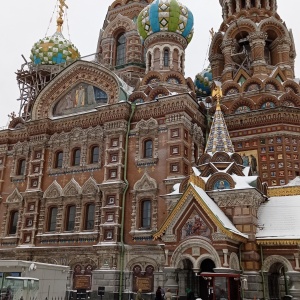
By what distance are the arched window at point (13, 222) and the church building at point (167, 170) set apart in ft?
0.19

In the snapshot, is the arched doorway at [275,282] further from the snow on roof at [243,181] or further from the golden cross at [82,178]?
the golden cross at [82,178]

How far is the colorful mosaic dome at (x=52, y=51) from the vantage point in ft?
85.9

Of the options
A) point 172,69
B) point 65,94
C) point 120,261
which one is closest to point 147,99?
point 172,69

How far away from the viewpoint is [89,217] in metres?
18.1

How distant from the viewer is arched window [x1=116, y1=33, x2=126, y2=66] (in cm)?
2567

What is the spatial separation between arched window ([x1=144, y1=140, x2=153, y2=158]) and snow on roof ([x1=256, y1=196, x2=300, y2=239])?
5334 mm

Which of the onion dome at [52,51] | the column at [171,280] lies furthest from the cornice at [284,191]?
the onion dome at [52,51]

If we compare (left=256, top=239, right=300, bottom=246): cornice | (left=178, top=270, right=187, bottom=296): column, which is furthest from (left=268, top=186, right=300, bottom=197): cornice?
(left=178, top=270, right=187, bottom=296): column

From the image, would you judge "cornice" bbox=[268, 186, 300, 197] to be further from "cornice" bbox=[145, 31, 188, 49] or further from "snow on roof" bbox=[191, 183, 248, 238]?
"cornice" bbox=[145, 31, 188, 49]

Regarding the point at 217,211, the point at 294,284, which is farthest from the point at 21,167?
the point at 294,284

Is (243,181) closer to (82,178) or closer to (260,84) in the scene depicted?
(82,178)

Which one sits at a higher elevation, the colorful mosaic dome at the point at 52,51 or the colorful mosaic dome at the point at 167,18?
the colorful mosaic dome at the point at 52,51

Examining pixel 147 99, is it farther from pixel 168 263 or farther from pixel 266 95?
pixel 168 263

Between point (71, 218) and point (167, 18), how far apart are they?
10663mm
